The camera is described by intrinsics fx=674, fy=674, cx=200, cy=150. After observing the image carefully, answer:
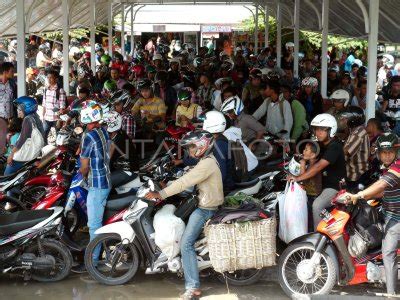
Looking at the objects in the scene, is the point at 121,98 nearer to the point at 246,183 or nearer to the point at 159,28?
the point at 246,183

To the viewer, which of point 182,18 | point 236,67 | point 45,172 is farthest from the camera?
point 182,18

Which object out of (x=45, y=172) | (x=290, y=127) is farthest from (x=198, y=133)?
(x=290, y=127)

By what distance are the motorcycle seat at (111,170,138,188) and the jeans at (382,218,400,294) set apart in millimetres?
2888

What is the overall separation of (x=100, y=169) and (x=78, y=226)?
4.06ft

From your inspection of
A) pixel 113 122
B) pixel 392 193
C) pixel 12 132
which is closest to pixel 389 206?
pixel 392 193

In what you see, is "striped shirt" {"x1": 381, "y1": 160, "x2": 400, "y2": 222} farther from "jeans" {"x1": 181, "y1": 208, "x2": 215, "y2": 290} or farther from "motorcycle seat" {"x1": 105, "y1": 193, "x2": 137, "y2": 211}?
"motorcycle seat" {"x1": 105, "y1": 193, "x2": 137, "y2": 211}

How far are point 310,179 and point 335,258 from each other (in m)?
1.05

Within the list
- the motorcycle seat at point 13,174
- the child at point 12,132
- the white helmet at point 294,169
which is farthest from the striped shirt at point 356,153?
the child at point 12,132

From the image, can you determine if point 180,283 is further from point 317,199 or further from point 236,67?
point 236,67

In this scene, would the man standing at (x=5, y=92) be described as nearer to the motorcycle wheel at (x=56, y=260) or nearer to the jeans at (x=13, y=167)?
the jeans at (x=13, y=167)

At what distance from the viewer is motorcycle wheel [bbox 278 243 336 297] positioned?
588cm

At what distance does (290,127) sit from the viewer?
1011cm

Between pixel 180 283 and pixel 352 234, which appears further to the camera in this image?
pixel 180 283

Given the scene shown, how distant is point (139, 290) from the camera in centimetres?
641
